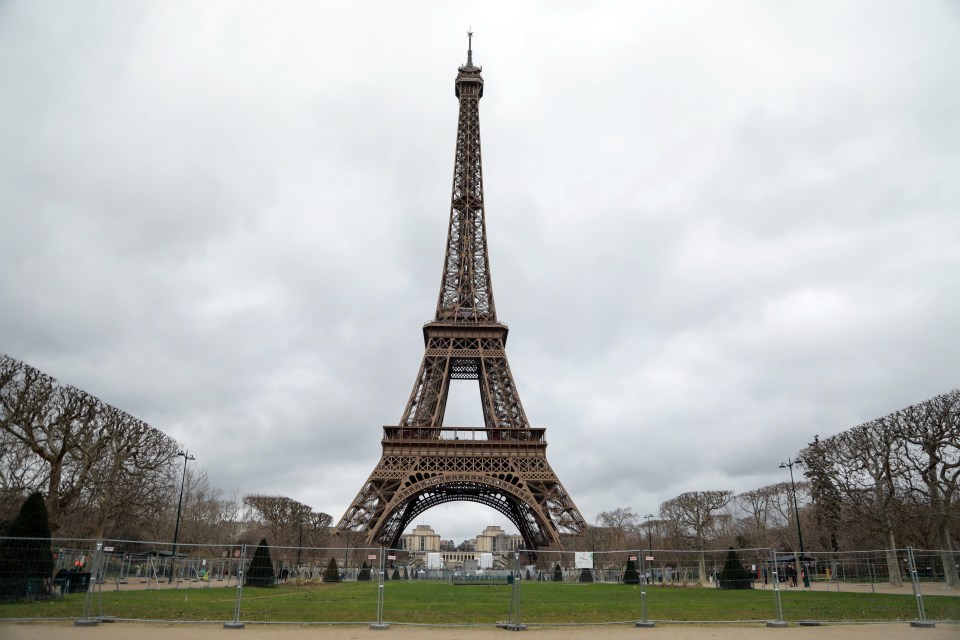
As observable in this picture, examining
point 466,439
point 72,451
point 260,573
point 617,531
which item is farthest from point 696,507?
point 72,451

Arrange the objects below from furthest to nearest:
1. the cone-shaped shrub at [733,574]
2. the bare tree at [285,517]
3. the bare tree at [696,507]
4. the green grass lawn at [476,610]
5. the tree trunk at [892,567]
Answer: the bare tree at [696,507] < the bare tree at [285,517] < the tree trunk at [892,567] < the cone-shaped shrub at [733,574] < the green grass lawn at [476,610]

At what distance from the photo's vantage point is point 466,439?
162 feet

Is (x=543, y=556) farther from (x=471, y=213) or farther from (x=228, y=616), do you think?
(x=228, y=616)

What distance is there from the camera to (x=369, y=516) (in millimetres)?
44719

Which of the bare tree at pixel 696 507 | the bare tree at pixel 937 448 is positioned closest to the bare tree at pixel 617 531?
the bare tree at pixel 696 507

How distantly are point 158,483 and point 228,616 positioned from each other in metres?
32.1

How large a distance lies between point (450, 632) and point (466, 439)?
35595mm

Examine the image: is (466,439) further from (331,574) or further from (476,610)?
(476,610)

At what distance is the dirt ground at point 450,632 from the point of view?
12227 mm

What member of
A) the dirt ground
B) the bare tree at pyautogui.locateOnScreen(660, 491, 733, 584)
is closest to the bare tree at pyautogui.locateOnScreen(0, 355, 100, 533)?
the dirt ground

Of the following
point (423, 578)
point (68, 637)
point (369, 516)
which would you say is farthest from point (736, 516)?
point (68, 637)

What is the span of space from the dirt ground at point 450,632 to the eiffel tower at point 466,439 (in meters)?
29.5

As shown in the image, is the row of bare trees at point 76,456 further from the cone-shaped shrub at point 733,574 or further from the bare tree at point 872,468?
the bare tree at point 872,468

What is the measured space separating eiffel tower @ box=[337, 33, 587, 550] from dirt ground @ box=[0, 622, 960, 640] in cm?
2948
